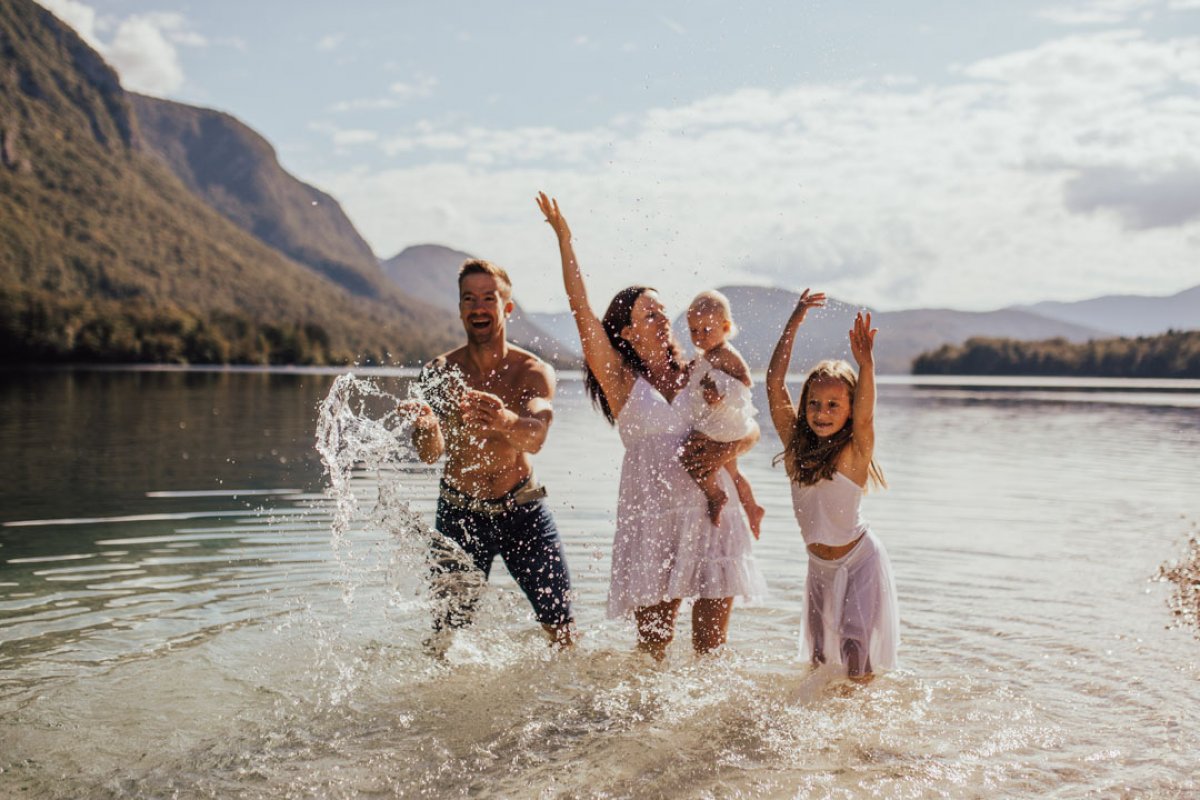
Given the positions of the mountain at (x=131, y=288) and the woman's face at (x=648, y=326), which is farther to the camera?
the mountain at (x=131, y=288)

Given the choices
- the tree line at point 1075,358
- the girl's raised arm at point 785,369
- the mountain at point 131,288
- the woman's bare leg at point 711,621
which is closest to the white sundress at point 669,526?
the woman's bare leg at point 711,621

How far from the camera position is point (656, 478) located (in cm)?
567

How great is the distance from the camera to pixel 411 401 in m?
5.88

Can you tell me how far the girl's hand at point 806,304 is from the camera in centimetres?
575

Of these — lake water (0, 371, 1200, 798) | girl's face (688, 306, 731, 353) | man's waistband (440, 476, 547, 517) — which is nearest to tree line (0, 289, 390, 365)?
lake water (0, 371, 1200, 798)

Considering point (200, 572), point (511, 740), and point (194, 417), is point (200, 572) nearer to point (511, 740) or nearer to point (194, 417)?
point (511, 740)

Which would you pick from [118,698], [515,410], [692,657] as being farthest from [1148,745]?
[118,698]

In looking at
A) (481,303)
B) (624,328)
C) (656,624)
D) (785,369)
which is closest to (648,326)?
(624,328)

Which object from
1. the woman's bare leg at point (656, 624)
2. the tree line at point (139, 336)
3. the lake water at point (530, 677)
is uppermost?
the tree line at point (139, 336)

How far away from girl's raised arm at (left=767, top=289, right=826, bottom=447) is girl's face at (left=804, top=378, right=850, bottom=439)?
193 mm

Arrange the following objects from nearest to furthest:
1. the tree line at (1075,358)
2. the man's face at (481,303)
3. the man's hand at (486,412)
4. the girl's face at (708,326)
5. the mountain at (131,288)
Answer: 1. the man's hand at (486,412)
2. the girl's face at (708,326)
3. the man's face at (481,303)
4. the mountain at (131,288)
5. the tree line at (1075,358)

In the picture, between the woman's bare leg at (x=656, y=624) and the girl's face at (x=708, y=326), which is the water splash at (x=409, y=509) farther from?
the girl's face at (x=708, y=326)

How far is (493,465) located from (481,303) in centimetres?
106

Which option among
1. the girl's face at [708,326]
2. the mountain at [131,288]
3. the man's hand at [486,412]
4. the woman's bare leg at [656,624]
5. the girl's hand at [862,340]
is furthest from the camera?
the mountain at [131,288]
